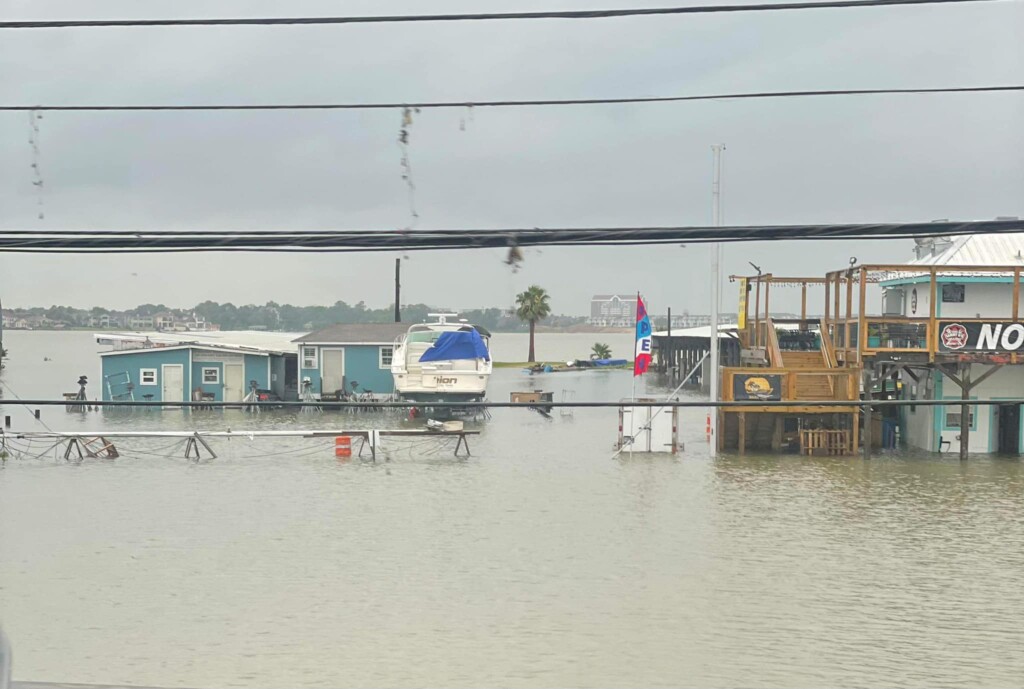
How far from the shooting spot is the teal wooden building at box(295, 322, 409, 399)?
3744 cm

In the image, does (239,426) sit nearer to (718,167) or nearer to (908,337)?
(718,167)

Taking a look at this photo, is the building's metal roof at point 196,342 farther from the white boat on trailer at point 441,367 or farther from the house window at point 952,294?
the house window at point 952,294

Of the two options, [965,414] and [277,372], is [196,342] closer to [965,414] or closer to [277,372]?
[277,372]

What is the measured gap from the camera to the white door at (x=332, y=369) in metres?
37.6

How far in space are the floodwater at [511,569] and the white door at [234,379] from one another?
14.0ft

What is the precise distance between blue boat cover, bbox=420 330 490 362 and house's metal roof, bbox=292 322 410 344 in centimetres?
225

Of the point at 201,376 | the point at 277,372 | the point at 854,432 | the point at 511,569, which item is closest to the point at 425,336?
the point at 277,372

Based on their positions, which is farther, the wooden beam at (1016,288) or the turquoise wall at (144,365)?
the turquoise wall at (144,365)

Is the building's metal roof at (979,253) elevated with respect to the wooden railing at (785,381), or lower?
elevated

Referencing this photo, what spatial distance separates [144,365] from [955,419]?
25.6 metres

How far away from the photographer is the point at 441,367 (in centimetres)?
3619

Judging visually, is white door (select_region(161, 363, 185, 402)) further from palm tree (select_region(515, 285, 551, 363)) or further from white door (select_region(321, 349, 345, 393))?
palm tree (select_region(515, 285, 551, 363))

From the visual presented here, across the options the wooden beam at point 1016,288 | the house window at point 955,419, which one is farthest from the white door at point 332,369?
the wooden beam at point 1016,288

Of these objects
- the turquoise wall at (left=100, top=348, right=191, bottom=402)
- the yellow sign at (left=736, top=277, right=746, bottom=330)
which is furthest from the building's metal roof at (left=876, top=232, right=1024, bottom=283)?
the turquoise wall at (left=100, top=348, right=191, bottom=402)
